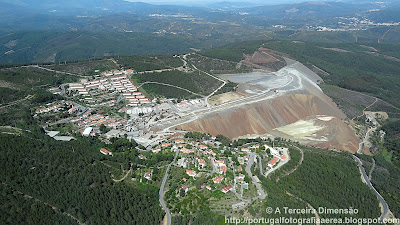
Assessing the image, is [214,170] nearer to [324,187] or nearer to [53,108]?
[324,187]

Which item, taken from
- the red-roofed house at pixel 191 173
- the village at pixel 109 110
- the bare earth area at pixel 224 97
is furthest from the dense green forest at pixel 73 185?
the bare earth area at pixel 224 97

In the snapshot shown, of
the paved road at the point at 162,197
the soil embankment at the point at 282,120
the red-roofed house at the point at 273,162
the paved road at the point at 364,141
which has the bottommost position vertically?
the paved road at the point at 364,141

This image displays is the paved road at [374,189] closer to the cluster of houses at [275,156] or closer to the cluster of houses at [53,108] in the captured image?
the cluster of houses at [275,156]

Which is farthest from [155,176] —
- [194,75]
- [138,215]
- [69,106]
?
[194,75]

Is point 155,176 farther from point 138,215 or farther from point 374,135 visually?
point 374,135

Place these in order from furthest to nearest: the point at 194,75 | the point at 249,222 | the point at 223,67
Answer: the point at 223,67 → the point at 194,75 → the point at 249,222

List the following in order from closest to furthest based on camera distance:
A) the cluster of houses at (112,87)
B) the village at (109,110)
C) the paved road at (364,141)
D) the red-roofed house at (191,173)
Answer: the red-roofed house at (191,173) → the village at (109,110) → the paved road at (364,141) → the cluster of houses at (112,87)

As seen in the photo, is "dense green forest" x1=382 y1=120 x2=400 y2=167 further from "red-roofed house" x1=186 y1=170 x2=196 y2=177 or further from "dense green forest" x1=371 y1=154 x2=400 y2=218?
"red-roofed house" x1=186 y1=170 x2=196 y2=177

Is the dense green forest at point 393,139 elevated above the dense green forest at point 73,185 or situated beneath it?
situated beneath
